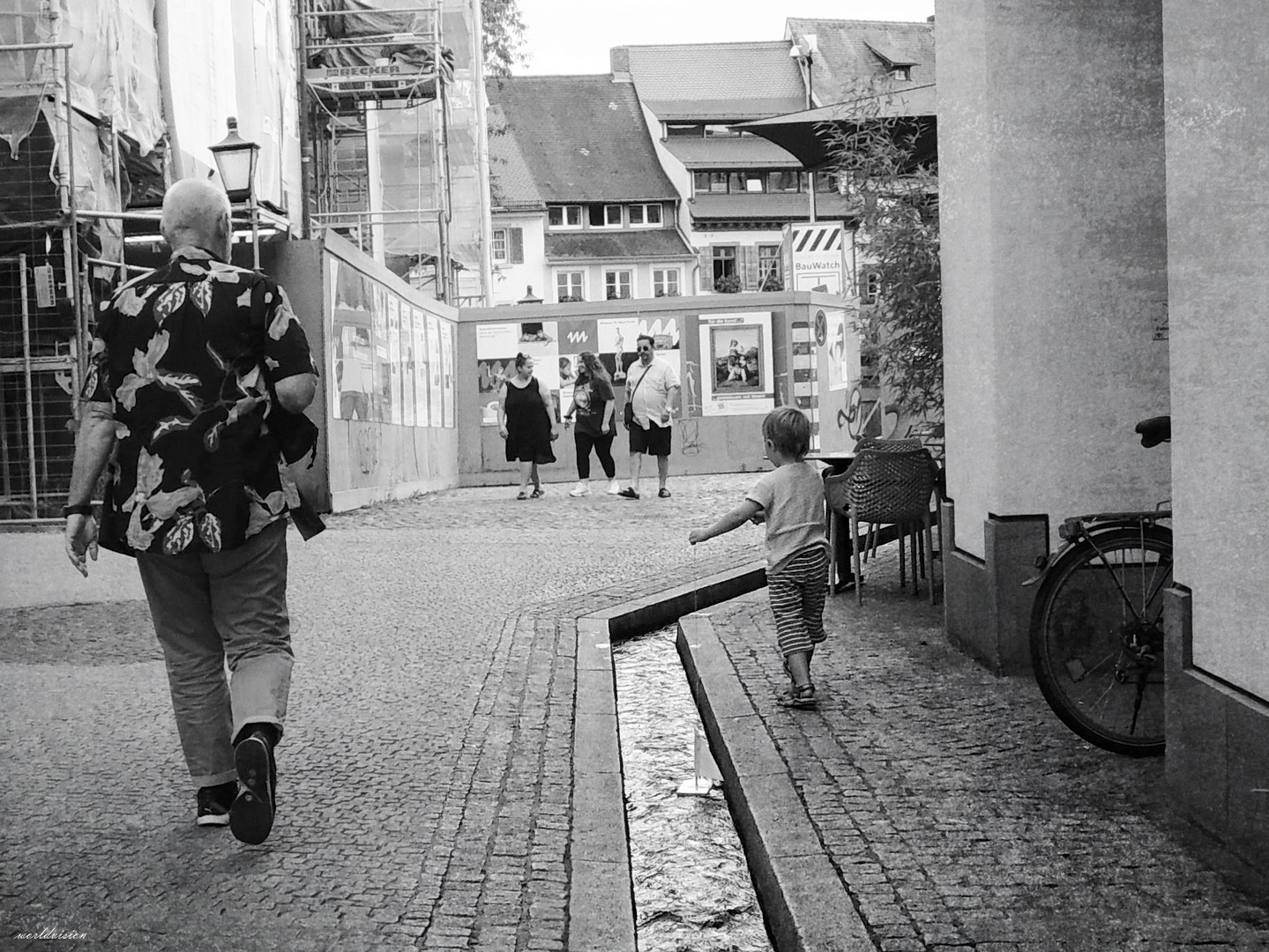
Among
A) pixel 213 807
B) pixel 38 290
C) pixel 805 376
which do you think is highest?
pixel 38 290

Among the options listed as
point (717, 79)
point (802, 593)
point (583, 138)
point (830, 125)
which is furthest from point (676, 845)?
point (717, 79)

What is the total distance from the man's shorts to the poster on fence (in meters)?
6.42

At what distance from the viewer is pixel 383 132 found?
114 feet

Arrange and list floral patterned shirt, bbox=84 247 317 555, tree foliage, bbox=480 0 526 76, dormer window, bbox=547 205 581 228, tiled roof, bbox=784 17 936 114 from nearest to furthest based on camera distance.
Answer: floral patterned shirt, bbox=84 247 317 555 < tree foliage, bbox=480 0 526 76 < dormer window, bbox=547 205 581 228 < tiled roof, bbox=784 17 936 114

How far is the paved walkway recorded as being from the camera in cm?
394

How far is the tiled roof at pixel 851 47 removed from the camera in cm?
7731

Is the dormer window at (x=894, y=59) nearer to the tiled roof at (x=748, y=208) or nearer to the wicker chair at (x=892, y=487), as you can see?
the tiled roof at (x=748, y=208)

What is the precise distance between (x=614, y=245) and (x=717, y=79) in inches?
479

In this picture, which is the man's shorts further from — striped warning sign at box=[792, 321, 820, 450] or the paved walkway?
the paved walkway

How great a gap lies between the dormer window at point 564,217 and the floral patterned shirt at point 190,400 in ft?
225

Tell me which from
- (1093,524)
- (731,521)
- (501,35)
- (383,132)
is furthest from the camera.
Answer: (501,35)

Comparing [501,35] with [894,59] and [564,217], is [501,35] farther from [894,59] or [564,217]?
[894,59]

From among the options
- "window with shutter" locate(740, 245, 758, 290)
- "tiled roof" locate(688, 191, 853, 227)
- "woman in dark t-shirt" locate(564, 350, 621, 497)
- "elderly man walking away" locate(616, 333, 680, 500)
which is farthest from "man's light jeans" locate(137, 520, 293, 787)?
"tiled roof" locate(688, 191, 853, 227)

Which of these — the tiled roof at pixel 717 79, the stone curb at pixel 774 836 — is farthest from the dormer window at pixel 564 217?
the stone curb at pixel 774 836
